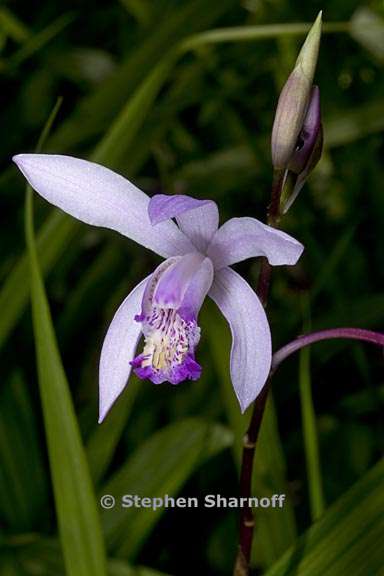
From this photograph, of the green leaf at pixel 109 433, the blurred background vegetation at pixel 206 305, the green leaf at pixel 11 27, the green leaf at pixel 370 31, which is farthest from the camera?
the green leaf at pixel 11 27

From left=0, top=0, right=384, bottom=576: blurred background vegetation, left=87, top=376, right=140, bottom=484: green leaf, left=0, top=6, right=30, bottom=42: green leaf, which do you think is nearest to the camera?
left=0, top=0, right=384, bottom=576: blurred background vegetation

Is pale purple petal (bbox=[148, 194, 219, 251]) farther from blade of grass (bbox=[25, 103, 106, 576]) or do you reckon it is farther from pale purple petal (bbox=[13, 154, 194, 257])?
blade of grass (bbox=[25, 103, 106, 576])

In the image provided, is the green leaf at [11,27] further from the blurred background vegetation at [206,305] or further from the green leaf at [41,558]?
the green leaf at [41,558]

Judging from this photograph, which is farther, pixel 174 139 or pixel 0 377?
pixel 174 139

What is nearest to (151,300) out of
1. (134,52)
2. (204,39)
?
(204,39)

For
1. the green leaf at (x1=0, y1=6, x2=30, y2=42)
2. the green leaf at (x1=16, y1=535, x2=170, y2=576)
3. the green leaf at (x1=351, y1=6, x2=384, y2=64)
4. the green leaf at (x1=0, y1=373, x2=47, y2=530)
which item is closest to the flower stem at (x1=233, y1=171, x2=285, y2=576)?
the green leaf at (x1=16, y1=535, x2=170, y2=576)

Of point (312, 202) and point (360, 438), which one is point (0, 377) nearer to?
point (360, 438)

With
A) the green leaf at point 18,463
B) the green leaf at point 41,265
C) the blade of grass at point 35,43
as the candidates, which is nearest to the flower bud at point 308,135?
the green leaf at point 41,265
